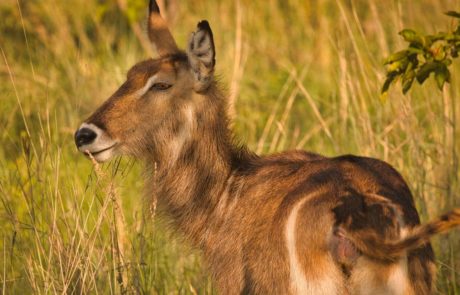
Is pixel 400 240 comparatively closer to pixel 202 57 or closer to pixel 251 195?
pixel 251 195

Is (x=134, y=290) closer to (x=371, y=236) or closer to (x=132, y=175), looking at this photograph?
(x=371, y=236)

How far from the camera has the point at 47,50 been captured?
929cm

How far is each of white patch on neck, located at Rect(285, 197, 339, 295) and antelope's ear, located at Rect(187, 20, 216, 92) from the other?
47.0 inches

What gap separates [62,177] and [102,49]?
308 centimetres

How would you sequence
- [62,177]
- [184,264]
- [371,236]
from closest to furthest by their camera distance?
[371,236] < [184,264] < [62,177]

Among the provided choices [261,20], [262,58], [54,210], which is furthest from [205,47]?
[261,20]

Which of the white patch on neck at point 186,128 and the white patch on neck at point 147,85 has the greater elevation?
the white patch on neck at point 147,85

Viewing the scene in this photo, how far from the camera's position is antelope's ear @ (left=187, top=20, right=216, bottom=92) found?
185 inches

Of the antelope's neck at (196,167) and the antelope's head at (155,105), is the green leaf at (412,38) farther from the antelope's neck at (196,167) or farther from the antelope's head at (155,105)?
the antelope's neck at (196,167)

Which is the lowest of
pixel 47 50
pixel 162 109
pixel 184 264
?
pixel 184 264

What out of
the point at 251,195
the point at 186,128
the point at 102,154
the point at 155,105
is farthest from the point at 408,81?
the point at 102,154

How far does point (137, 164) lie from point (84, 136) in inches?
78.6

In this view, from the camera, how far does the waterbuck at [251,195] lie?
367 cm

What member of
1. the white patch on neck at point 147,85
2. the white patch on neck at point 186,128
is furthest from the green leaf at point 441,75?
the white patch on neck at point 147,85
